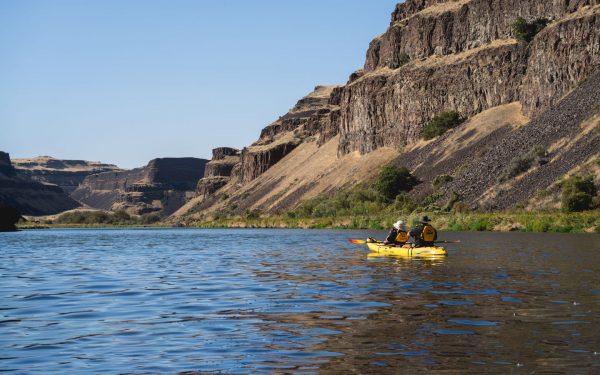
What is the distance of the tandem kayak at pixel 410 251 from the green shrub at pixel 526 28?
91.7m

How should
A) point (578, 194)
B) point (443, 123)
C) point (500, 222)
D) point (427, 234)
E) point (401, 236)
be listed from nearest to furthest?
point (427, 234)
point (401, 236)
point (578, 194)
point (500, 222)
point (443, 123)

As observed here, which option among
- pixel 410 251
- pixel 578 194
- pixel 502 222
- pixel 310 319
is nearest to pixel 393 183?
pixel 502 222

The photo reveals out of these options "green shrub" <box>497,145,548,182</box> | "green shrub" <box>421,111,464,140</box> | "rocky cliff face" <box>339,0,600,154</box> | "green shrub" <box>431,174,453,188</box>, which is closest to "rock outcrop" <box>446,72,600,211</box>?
"green shrub" <box>497,145,548,182</box>

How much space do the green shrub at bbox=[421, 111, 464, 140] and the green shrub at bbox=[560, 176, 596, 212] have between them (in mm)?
61153

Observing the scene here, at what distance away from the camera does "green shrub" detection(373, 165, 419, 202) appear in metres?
116

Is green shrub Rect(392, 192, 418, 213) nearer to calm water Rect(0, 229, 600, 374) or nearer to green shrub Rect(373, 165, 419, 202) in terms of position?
green shrub Rect(373, 165, 419, 202)

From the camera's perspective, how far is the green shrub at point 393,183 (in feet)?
381

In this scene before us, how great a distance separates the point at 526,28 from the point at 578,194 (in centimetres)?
6177

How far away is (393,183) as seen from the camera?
11600 centimetres

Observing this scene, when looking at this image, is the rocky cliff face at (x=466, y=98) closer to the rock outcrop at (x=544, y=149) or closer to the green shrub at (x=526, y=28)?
the rock outcrop at (x=544, y=149)

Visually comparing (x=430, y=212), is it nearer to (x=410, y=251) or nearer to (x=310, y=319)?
(x=410, y=251)

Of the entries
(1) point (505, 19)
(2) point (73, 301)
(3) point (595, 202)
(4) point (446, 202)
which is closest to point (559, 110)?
(4) point (446, 202)

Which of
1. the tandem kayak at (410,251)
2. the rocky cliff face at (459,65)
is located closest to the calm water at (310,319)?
the tandem kayak at (410,251)

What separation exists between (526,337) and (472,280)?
11.3 m
